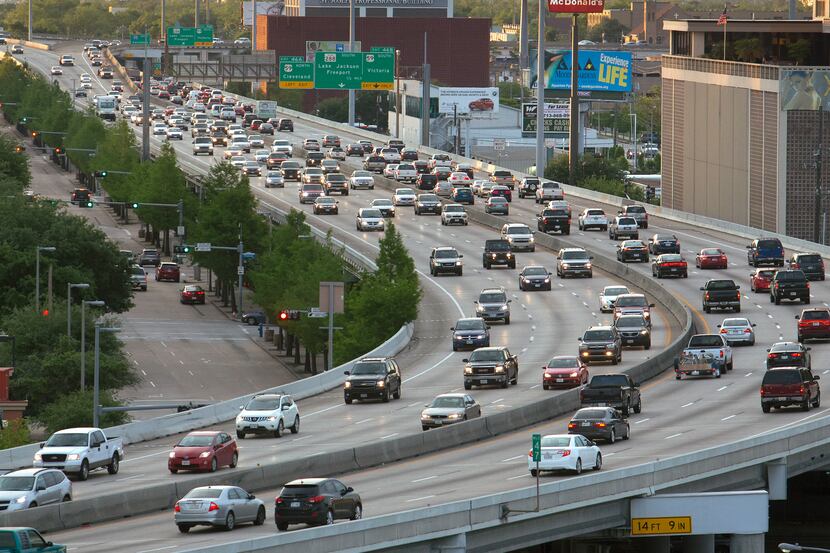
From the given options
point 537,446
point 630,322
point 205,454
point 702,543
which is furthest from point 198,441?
point 630,322

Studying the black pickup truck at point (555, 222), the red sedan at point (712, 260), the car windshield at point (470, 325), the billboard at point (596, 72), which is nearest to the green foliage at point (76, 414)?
the car windshield at point (470, 325)

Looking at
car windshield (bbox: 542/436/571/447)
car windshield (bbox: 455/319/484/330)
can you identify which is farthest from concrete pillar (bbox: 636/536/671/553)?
car windshield (bbox: 455/319/484/330)

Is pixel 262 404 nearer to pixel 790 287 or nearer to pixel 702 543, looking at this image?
pixel 702 543

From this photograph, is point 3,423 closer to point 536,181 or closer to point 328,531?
point 328,531

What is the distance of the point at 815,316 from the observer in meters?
79.0

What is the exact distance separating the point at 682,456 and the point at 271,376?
195 ft

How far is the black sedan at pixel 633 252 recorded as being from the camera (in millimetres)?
106312

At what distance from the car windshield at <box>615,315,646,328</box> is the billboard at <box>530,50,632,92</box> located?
10198 centimetres

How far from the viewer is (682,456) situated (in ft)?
159

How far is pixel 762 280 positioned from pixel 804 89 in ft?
140

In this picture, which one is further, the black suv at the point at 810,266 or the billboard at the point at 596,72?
the billboard at the point at 596,72

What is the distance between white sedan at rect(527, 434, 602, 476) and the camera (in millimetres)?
48719

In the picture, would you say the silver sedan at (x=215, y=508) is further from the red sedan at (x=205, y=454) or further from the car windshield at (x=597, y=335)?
the car windshield at (x=597, y=335)

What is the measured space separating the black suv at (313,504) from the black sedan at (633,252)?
65.0 meters
